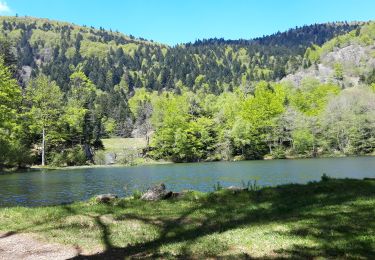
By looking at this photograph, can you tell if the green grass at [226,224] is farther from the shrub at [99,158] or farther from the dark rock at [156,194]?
the shrub at [99,158]

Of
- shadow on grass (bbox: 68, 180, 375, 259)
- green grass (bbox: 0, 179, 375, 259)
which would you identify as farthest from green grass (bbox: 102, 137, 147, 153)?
shadow on grass (bbox: 68, 180, 375, 259)

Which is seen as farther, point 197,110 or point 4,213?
point 197,110

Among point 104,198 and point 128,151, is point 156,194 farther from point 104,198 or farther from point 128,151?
point 128,151

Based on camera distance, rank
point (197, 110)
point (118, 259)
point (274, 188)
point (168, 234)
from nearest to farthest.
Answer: point (118, 259) < point (168, 234) < point (274, 188) < point (197, 110)

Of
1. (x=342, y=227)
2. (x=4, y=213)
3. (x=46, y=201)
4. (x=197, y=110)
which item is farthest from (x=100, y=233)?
(x=197, y=110)

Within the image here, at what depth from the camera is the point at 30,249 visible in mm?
16016

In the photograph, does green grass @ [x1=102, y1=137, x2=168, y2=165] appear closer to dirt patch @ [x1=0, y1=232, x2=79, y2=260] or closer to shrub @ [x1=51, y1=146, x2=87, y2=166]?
shrub @ [x1=51, y1=146, x2=87, y2=166]

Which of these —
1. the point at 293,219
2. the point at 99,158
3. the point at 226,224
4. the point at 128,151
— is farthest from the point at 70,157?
the point at 293,219

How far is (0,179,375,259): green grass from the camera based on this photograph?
13094mm

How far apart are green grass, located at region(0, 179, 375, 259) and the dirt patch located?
1.72 ft

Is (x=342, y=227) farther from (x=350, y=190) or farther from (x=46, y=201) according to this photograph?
(x=46, y=201)

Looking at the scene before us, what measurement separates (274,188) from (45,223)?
1287 centimetres

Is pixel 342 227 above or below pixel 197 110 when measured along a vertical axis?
below

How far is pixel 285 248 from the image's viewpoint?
500 inches
